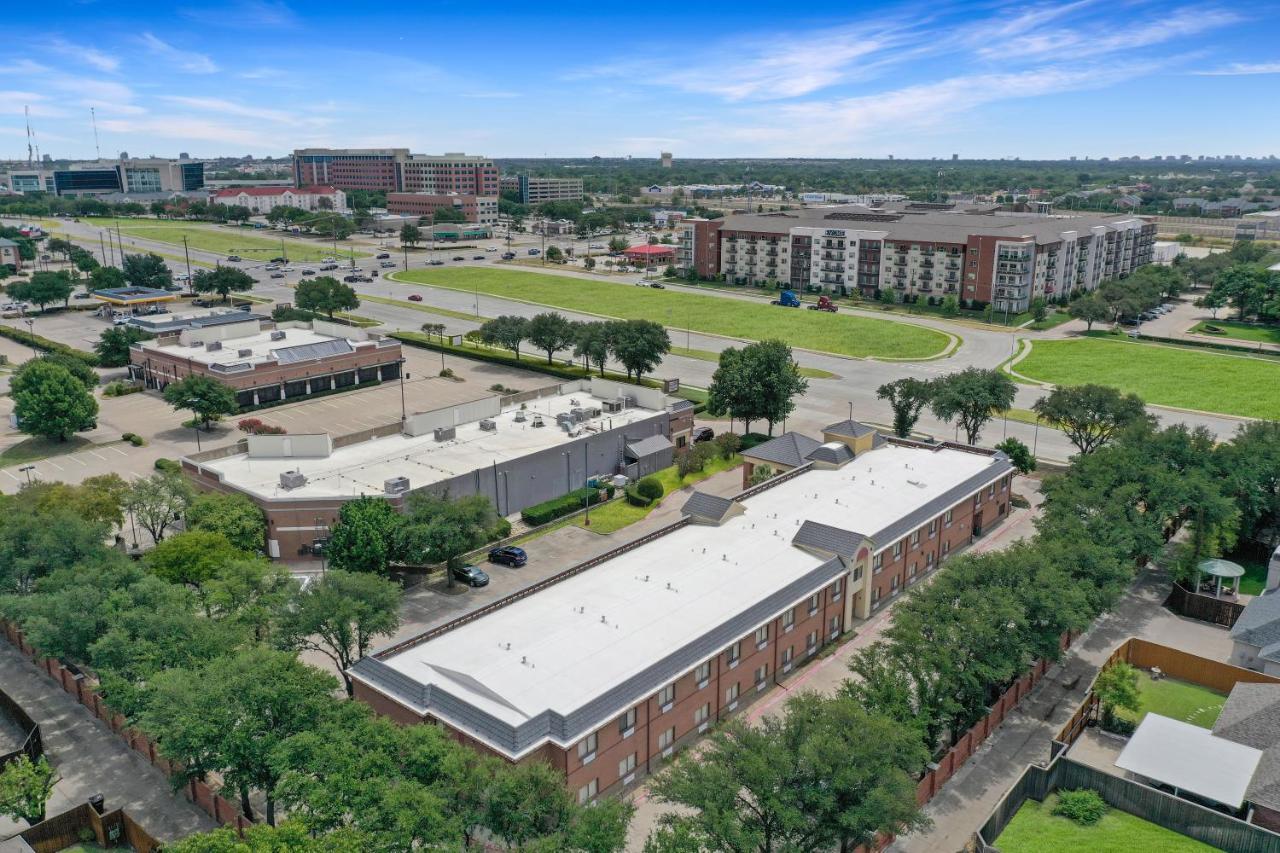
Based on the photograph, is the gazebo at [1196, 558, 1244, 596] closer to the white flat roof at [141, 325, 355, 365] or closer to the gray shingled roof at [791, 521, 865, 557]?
the gray shingled roof at [791, 521, 865, 557]

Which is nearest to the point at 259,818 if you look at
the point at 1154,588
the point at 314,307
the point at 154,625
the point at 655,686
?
the point at 154,625

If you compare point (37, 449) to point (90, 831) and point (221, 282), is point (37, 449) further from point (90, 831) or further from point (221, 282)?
point (221, 282)

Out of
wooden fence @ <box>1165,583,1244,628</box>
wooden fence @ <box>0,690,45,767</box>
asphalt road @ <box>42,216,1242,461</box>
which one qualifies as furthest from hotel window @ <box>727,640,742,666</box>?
asphalt road @ <box>42,216,1242,461</box>

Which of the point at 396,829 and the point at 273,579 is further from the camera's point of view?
the point at 273,579

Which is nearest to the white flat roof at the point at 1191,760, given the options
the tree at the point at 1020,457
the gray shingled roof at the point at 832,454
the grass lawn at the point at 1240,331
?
the gray shingled roof at the point at 832,454

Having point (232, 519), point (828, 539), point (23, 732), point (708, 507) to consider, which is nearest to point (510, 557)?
point (708, 507)

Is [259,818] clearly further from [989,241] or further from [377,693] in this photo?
[989,241]
